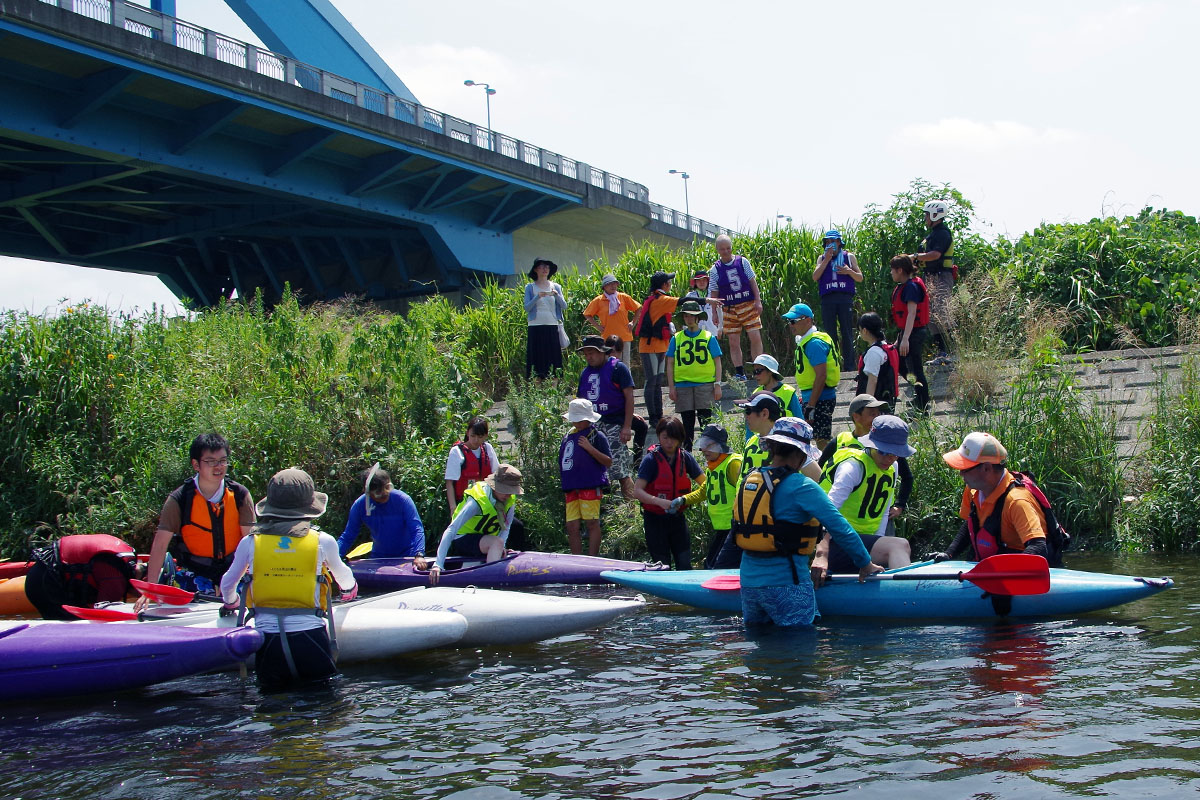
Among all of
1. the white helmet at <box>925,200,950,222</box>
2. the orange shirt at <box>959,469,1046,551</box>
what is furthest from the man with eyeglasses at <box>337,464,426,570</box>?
the white helmet at <box>925,200,950,222</box>

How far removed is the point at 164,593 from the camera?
696 cm

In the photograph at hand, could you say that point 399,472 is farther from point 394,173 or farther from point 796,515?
point 394,173

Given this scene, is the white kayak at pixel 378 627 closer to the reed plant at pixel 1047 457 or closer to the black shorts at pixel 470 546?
the black shorts at pixel 470 546

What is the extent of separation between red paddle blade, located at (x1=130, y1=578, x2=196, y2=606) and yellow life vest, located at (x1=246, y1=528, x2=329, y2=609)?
1338 millimetres

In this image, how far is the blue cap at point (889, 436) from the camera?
6.53 m

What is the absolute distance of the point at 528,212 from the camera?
1150 inches

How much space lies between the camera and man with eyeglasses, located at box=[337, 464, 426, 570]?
887 centimetres

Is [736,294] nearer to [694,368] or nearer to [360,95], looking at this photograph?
[694,368]

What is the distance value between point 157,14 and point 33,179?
6150mm

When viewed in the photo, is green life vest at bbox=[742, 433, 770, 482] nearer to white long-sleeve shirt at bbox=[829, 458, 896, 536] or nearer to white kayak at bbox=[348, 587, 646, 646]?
white long-sleeve shirt at bbox=[829, 458, 896, 536]

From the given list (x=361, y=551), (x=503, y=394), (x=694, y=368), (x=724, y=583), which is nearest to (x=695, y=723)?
(x=724, y=583)

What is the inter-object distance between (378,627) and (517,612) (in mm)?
959

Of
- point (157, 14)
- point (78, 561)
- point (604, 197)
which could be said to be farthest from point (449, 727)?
point (604, 197)

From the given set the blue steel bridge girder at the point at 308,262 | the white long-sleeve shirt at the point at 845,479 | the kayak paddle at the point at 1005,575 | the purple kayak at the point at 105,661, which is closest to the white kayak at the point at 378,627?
the purple kayak at the point at 105,661
